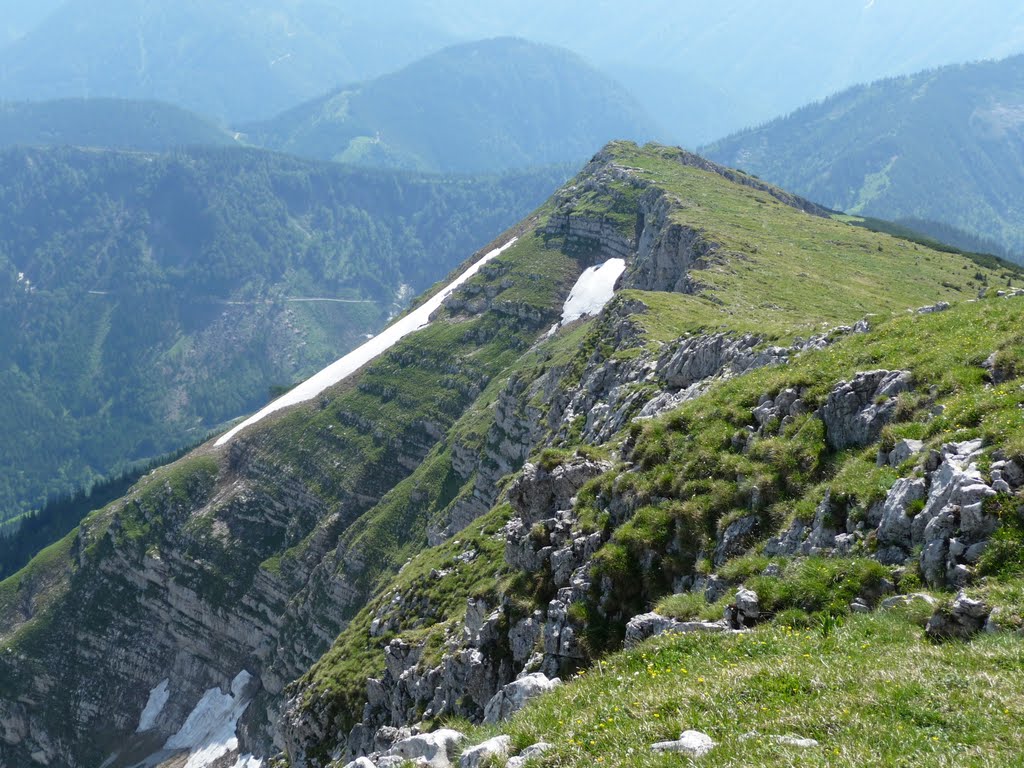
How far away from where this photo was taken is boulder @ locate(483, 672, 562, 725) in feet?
68.6

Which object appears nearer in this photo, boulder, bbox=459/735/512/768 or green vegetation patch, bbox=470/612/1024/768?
green vegetation patch, bbox=470/612/1024/768

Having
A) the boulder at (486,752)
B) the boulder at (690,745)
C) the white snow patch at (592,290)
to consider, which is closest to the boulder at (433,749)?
the boulder at (486,752)

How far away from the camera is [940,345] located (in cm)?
2723

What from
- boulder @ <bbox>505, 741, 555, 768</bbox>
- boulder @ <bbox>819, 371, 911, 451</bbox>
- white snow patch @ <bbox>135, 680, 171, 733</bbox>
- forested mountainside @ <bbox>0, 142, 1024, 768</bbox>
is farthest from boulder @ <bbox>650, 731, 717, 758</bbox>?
white snow patch @ <bbox>135, 680, 171, 733</bbox>

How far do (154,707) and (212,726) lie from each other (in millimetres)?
15021

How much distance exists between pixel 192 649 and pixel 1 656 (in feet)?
95.9

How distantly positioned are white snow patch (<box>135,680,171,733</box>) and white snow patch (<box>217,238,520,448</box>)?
144 ft

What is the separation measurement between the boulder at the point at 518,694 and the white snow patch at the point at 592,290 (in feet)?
388

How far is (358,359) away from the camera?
175m

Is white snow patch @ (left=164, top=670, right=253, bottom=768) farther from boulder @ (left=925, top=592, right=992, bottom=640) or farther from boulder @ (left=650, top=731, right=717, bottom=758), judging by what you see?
boulder @ (left=925, top=592, right=992, bottom=640)

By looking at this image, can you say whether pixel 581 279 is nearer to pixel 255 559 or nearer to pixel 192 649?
pixel 255 559

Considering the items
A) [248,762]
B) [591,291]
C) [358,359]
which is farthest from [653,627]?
[358,359]

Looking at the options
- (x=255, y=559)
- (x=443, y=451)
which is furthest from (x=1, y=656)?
(x=443, y=451)

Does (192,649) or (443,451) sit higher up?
(443,451)
